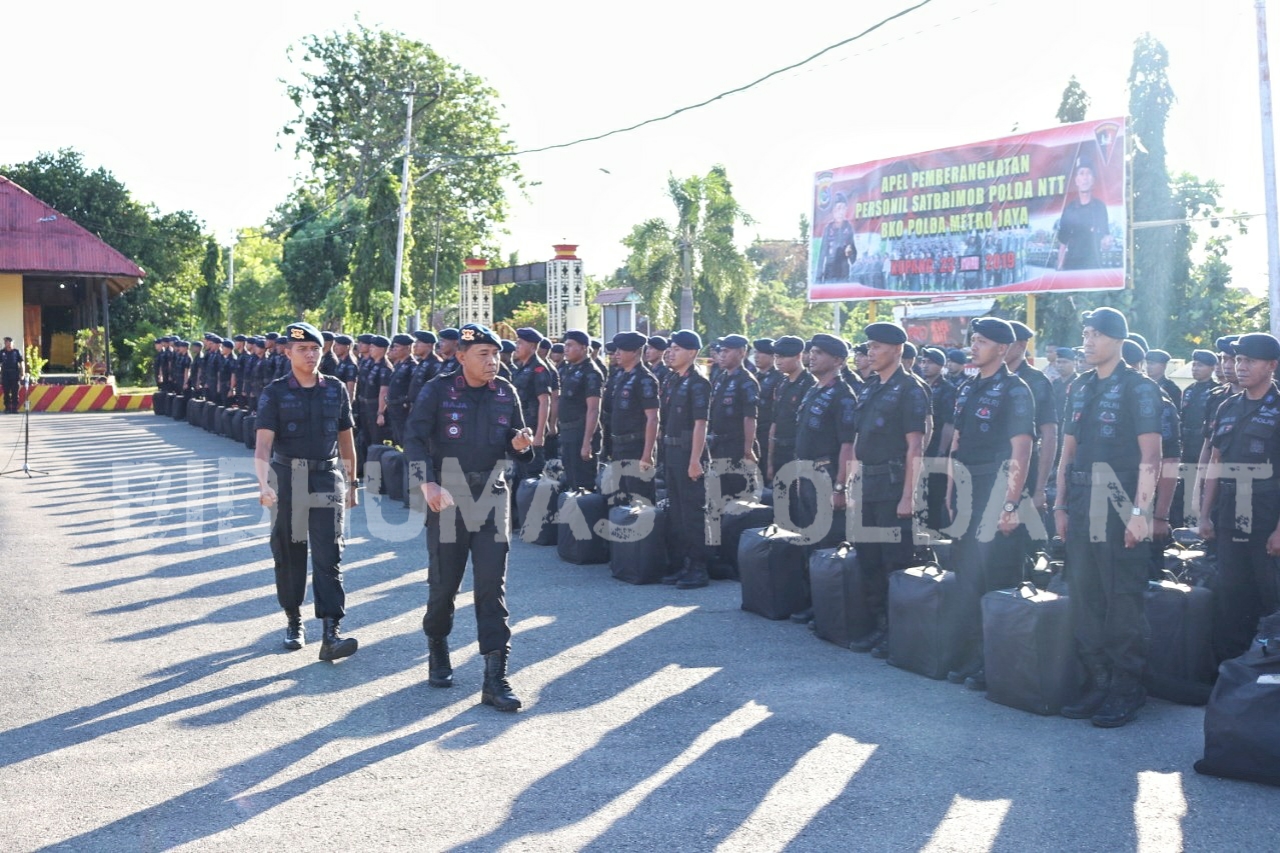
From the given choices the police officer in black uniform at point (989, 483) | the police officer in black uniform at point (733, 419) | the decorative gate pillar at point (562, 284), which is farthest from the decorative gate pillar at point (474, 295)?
the police officer in black uniform at point (989, 483)

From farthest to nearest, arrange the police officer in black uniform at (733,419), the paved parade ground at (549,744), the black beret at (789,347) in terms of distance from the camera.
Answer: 1. the black beret at (789,347)
2. the police officer in black uniform at (733,419)
3. the paved parade ground at (549,744)

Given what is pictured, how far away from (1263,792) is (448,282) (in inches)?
2063

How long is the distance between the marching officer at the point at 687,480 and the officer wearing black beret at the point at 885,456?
2.18 meters

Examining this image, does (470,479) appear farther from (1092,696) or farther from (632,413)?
(632,413)

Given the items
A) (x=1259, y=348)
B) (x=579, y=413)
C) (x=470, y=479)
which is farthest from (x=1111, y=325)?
(x=579, y=413)

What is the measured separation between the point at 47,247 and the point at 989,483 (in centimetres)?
4063

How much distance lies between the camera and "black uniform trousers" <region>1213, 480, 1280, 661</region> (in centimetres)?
677

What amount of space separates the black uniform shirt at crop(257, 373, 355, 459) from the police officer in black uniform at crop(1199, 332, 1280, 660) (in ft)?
17.2

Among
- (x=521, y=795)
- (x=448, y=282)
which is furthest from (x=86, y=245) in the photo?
(x=521, y=795)

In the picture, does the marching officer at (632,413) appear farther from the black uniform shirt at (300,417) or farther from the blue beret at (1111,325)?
the blue beret at (1111,325)

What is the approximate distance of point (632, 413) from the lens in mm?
11000

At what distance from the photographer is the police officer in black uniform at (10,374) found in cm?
3319

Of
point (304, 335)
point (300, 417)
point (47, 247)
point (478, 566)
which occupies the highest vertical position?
point (47, 247)

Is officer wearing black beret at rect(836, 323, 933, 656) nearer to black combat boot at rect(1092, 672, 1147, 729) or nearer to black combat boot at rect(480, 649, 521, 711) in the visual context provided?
black combat boot at rect(1092, 672, 1147, 729)
